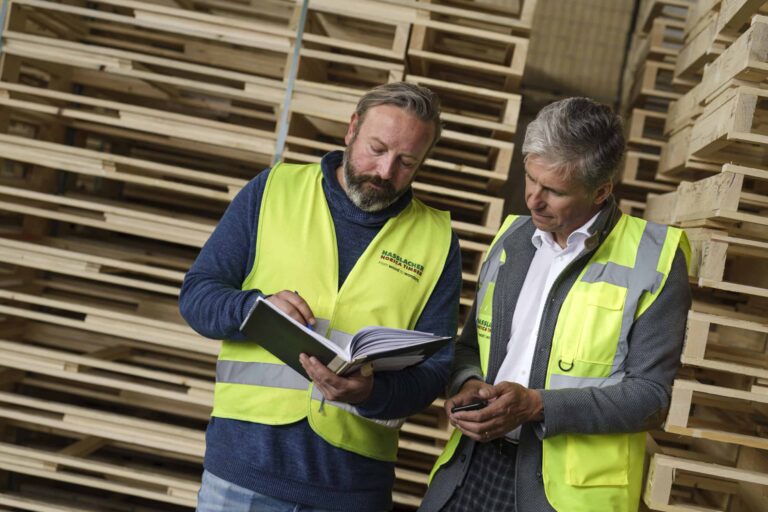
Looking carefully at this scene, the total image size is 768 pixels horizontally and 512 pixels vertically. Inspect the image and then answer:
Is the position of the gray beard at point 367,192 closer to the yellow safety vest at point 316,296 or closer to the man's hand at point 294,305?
the yellow safety vest at point 316,296

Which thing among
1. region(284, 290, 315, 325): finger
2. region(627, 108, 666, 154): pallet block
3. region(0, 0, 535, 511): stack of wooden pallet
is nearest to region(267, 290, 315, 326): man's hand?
region(284, 290, 315, 325): finger

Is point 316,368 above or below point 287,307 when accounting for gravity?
below

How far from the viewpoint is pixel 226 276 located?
2178 mm

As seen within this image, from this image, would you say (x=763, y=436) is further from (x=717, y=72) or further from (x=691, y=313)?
(x=717, y=72)

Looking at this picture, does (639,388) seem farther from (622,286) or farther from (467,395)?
(467,395)

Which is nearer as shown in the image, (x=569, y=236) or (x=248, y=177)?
(x=569, y=236)

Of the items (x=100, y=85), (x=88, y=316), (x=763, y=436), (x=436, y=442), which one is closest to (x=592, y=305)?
(x=763, y=436)

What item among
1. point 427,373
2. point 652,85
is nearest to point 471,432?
point 427,373

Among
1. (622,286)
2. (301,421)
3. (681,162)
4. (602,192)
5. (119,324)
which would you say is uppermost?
(681,162)

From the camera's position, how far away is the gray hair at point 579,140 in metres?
2.11

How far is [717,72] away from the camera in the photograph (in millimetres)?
2912

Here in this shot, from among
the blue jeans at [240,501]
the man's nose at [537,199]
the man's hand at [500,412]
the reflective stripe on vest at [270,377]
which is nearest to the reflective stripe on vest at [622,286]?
the man's hand at [500,412]

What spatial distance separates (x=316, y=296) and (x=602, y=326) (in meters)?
0.78

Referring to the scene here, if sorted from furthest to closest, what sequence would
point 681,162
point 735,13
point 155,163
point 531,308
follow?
point 155,163
point 681,162
point 735,13
point 531,308
